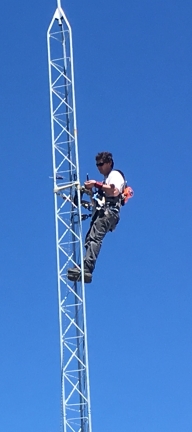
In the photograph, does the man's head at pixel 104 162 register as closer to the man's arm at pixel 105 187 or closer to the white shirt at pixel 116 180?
the white shirt at pixel 116 180

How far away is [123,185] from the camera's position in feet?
51.2

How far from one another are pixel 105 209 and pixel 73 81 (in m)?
2.45

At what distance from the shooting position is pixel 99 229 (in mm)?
15656

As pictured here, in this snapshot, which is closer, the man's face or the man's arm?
the man's arm

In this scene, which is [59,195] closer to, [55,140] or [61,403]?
[55,140]

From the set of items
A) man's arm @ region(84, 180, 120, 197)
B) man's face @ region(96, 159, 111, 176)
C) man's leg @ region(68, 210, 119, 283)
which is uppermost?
man's face @ region(96, 159, 111, 176)

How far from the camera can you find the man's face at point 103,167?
15.8 m

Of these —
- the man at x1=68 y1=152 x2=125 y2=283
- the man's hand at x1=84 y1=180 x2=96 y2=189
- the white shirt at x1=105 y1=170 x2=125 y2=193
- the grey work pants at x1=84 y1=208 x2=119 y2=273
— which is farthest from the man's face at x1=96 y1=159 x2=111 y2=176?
the grey work pants at x1=84 y1=208 x2=119 y2=273

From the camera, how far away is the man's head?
15.8 m

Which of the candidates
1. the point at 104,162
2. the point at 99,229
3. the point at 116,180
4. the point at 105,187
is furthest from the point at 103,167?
the point at 99,229

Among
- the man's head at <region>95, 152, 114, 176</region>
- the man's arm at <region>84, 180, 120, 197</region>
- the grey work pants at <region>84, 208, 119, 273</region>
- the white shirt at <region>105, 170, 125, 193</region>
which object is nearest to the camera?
the man's arm at <region>84, 180, 120, 197</region>

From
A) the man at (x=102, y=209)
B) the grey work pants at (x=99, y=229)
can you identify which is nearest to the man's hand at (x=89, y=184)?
the man at (x=102, y=209)

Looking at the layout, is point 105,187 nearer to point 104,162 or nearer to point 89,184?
point 89,184

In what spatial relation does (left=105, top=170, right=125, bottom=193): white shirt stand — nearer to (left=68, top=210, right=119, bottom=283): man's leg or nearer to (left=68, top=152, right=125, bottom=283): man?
(left=68, top=152, right=125, bottom=283): man
